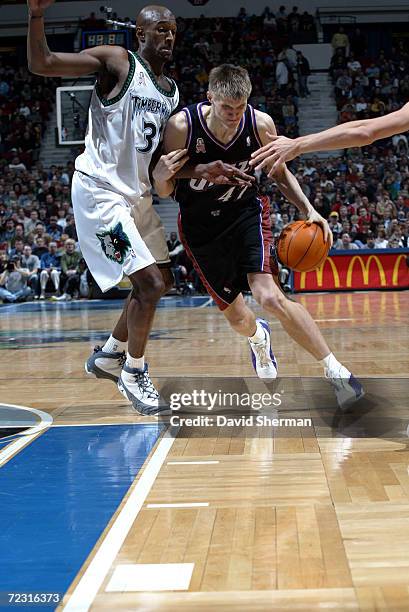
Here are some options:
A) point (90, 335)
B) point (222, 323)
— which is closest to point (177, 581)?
point (90, 335)

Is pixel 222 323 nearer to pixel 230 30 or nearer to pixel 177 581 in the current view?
pixel 177 581

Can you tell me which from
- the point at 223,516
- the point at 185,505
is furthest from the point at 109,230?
the point at 223,516

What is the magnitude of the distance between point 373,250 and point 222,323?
7459 millimetres

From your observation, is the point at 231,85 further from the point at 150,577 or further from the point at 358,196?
the point at 358,196

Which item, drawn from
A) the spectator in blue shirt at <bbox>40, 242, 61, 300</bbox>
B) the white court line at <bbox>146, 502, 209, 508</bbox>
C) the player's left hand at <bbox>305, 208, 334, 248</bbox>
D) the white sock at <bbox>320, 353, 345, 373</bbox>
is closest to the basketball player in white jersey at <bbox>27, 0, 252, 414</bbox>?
the player's left hand at <bbox>305, 208, 334, 248</bbox>

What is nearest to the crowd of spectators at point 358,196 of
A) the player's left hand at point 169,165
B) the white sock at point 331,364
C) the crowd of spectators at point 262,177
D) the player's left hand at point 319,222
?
the crowd of spectators at point 262,177

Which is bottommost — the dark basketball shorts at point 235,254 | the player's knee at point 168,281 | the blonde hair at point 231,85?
the player's knee at point 168,281

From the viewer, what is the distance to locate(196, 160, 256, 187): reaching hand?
179 inches

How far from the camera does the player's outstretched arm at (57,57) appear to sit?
13.7ft

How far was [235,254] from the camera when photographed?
505cm

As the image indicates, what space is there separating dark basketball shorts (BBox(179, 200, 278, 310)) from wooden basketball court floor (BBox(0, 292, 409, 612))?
91cm

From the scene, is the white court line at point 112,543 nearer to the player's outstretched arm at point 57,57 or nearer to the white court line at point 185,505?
the white court line at point 185,505

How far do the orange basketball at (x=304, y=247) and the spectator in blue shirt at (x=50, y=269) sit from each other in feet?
44.8

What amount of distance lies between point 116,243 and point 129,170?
1.41ft
